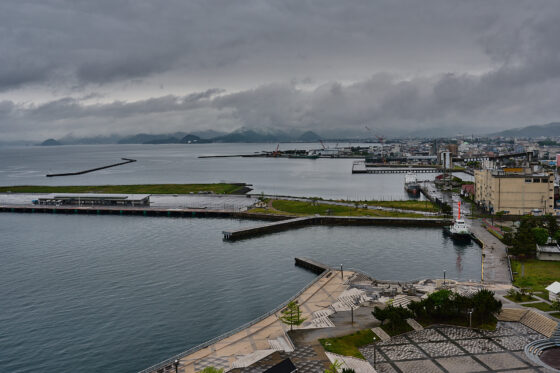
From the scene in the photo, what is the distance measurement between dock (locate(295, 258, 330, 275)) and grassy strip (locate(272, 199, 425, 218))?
21.4 metres

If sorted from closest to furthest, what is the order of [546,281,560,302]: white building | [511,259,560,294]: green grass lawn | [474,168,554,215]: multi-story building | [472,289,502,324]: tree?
[472,289,502,324]: tree, [546,281,560,302]: white building, [511,259,560,294]: green grass lawn, [474,168,554,215]: multi-story building

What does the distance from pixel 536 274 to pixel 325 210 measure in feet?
108

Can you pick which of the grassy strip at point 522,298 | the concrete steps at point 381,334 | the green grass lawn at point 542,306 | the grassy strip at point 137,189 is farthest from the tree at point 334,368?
the grassy strip at point 137,189

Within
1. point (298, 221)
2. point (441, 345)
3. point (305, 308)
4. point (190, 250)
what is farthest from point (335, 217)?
point (441, 345)

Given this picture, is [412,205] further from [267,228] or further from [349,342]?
[349,342]

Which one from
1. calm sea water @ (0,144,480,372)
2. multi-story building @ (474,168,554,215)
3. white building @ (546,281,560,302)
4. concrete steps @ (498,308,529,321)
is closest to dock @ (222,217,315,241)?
calm sea water @ (0,144,480,372)

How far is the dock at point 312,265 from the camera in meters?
37.1

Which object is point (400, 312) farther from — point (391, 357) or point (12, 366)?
point (12, 366)

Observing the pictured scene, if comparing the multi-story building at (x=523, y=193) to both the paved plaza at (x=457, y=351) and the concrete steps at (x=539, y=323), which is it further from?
the paved plaza at (x=457, y=351)

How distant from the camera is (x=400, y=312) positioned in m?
24.0

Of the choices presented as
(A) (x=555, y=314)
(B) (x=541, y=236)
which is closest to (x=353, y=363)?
(A) (x=555, y=314)

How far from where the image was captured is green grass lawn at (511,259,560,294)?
1178 inches

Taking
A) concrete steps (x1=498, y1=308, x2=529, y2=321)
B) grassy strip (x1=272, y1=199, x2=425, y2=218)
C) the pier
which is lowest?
concrete steps (x1=498, y1=308, x2=529, y2=321)

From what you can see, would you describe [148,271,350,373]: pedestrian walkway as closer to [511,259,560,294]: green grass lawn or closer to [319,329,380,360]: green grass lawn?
[319,329,380,360]: green grass lawn
